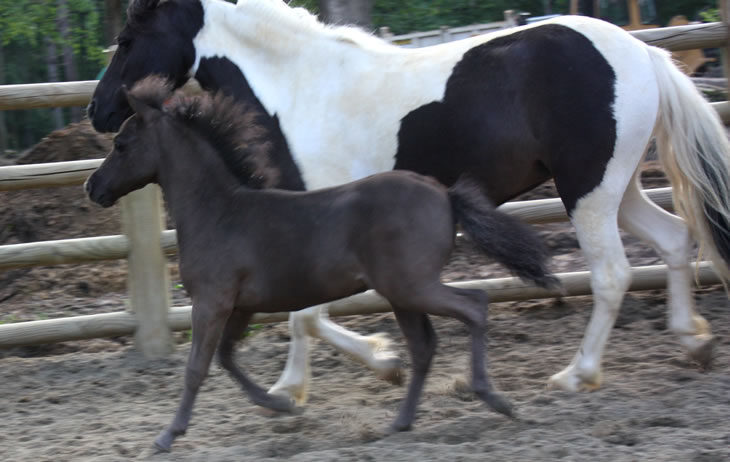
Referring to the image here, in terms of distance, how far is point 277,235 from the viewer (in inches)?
141

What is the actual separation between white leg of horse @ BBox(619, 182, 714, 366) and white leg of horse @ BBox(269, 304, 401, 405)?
1.40 m

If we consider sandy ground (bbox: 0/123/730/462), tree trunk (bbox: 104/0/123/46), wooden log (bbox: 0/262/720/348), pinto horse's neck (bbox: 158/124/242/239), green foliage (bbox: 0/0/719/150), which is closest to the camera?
sandy ground (bbox: 0/123/730/462)

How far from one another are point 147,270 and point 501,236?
2.47m

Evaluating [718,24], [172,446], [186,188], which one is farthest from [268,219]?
[718,24]

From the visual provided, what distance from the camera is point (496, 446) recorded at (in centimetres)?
318

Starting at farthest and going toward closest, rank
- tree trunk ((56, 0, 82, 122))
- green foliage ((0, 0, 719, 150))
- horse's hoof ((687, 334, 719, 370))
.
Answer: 1. tree trunk ((56, 0, 82, 122))
2. green foliage ((0, 0, 719, 150))
3. horse's hoof ((687, 334, 719, 370))

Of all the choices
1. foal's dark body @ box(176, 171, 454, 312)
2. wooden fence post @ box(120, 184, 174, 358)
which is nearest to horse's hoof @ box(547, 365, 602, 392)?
foal's dark body @ box(176, 171, 454, 312)

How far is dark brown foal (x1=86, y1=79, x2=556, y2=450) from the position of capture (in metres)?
3.43

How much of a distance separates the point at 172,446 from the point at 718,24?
3.96m

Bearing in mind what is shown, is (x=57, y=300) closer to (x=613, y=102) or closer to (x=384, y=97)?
(x=384, y=97)

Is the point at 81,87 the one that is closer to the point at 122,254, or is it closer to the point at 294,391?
the point at 122,254

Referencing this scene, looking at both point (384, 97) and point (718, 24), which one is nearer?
point (384, 97)

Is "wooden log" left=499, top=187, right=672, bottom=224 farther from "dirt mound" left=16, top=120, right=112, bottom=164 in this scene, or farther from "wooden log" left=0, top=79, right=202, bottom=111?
"dirt mound" left=16, top=120, right=112, bottom=164

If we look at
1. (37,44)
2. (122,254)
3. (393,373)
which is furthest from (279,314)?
(37,44)
